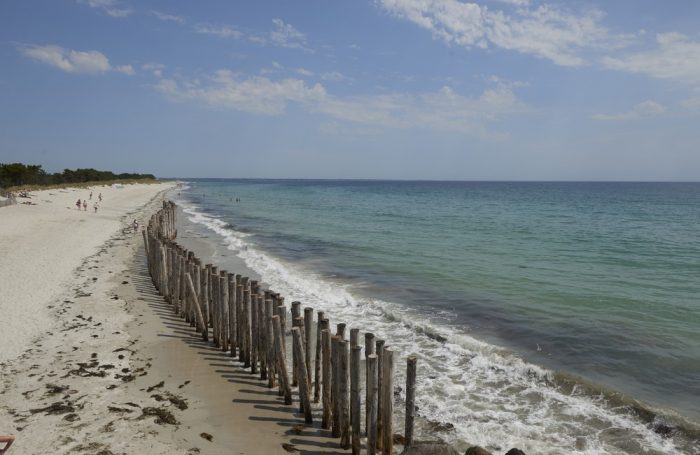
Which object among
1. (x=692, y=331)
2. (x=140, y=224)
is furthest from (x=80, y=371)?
(x=140, y=224)

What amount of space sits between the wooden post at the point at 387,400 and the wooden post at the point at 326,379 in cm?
122

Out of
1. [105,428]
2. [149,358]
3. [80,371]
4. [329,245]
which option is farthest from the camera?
[329,245]

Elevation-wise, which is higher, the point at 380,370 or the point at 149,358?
the point at 380,370

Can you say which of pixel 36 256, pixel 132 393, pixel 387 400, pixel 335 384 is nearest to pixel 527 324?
pixel 335 384

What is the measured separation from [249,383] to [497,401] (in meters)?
4.65

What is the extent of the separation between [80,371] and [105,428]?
2.55 m

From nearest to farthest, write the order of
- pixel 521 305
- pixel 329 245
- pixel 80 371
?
pixel 80 371
pixel 521 305
pixel 329 245

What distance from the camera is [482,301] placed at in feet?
53.1

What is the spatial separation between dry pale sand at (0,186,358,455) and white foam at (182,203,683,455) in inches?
101

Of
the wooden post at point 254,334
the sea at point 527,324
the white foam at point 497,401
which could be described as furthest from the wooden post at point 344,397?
the wooden post at point 254,334

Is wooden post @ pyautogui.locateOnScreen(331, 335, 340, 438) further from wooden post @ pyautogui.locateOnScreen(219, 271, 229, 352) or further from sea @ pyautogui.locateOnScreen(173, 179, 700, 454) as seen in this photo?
wooden post @ pyautogui.locateOnScreen(219, 271, 229, 352)

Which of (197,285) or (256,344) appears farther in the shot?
(197,285)

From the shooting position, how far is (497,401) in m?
8.94

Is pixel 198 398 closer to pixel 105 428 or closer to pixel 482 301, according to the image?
pixel 105 428
